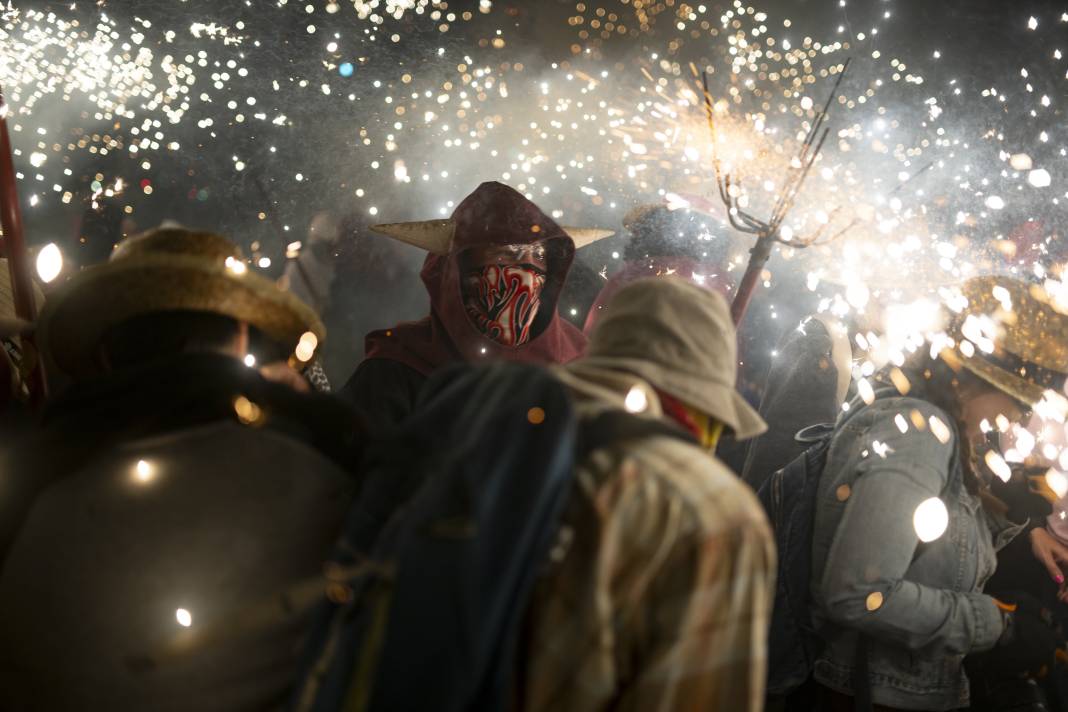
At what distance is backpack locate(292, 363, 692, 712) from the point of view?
1.33 m

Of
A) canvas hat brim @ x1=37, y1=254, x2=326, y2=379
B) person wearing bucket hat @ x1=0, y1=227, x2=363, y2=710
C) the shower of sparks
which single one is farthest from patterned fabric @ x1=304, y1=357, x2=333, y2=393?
the shower of sparks

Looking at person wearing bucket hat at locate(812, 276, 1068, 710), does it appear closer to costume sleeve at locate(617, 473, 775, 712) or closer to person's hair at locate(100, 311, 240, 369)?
costume sleeve at locate(617, 473, 775, 712)

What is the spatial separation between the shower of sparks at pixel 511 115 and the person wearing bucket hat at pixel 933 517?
4.61 meters

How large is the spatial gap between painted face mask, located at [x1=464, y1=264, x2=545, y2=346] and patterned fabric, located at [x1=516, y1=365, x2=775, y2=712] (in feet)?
9.14

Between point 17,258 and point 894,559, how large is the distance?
3281 mm

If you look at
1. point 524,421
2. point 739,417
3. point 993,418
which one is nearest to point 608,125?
point 993,418

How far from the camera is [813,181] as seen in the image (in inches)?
316

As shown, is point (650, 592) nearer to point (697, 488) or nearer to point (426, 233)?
point (697, 488)

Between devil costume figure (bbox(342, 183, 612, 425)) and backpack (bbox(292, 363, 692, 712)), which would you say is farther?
devil costume figure (bbox(342, 183, 612, 425))

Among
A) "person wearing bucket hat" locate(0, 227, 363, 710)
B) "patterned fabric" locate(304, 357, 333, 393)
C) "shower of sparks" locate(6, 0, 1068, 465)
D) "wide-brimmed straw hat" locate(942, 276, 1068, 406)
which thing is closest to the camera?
"person wearing bucket hat" locate(0, 227, 363, 710)

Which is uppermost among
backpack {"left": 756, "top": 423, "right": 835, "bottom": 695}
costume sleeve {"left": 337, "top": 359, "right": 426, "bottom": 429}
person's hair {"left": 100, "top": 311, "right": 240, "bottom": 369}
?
person's hair {"left": 100, "top": 311, "right": 240, "bottom": 369}

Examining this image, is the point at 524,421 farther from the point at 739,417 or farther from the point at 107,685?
the point at 107,685

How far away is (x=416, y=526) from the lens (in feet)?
4.59

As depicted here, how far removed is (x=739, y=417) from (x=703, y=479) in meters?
0.63
